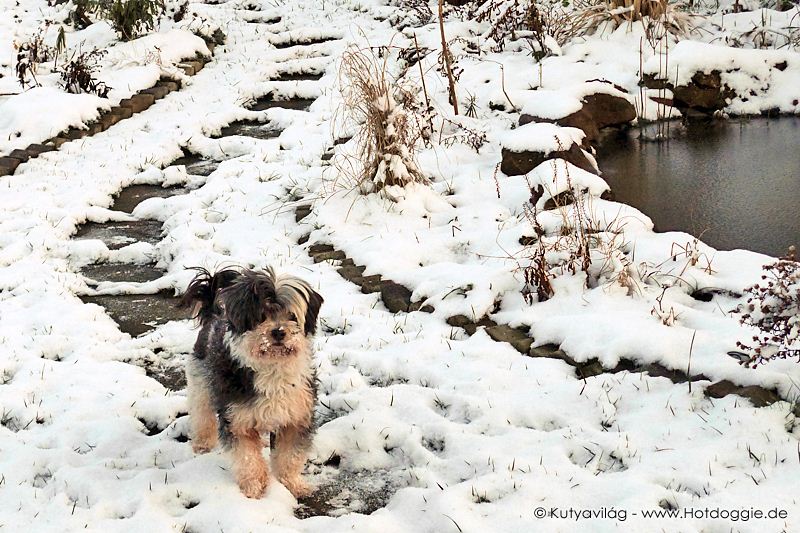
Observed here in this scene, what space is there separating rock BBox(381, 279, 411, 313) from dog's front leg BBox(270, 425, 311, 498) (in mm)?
2093

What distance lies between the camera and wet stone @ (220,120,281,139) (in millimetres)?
10641

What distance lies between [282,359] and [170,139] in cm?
730

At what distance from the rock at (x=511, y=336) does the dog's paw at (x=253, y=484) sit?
2038mm

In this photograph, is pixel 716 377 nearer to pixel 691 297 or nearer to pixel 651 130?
pixel 691 297

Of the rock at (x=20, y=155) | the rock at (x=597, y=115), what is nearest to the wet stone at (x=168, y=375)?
the rock at (x=597, y=115)

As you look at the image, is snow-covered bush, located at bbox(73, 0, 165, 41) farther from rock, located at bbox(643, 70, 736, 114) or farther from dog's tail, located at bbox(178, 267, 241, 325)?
dog's tail, located at bbox(178, 267, 241, 325)

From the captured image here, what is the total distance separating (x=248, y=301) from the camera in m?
3.63

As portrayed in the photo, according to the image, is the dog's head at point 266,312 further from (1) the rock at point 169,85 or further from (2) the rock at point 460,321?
(1) the rock at point 169,85

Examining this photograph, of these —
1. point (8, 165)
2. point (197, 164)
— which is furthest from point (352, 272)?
point (8, 165)

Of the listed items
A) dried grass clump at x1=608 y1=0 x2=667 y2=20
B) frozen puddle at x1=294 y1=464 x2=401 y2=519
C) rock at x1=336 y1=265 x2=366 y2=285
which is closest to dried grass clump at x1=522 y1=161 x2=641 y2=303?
rock at x1=336 y1=265 x2=366 y2=285

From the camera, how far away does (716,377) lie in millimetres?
4531

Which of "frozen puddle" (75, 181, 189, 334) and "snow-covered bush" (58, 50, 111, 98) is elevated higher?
"snow-covered bush" (58, 50, 111, 98)

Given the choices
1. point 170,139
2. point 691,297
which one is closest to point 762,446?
point 691,297

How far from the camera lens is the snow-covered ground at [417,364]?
12.6 ft
